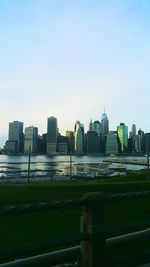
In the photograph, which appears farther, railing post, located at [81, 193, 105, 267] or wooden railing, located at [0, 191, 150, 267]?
railing post, located at [81, 193, 105, 267]

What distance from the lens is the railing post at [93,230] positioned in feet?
12.3

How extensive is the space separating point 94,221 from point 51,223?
13.4 metres

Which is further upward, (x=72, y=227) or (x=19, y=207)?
(x=19, y=207)

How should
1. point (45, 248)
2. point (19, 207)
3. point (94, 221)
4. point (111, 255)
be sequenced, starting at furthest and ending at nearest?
point (111, 255) → point (94, 221) → point (45, 248) → point (19, 207)

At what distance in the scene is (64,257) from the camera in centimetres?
365

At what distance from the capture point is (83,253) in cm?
383

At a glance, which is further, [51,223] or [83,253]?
[51,223]

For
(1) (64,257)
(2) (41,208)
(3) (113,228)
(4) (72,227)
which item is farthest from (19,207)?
(4) (72,227)

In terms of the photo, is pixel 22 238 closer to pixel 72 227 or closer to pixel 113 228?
pixel 72 227

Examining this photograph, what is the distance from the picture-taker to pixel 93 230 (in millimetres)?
3754

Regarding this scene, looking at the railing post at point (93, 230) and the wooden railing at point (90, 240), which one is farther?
the railing post at point (93, 230)

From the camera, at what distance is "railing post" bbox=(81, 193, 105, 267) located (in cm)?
374

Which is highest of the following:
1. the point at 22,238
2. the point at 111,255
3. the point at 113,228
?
the point at 113,228

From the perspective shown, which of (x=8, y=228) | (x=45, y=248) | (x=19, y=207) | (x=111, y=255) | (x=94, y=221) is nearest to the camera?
(x=19, y=207)
